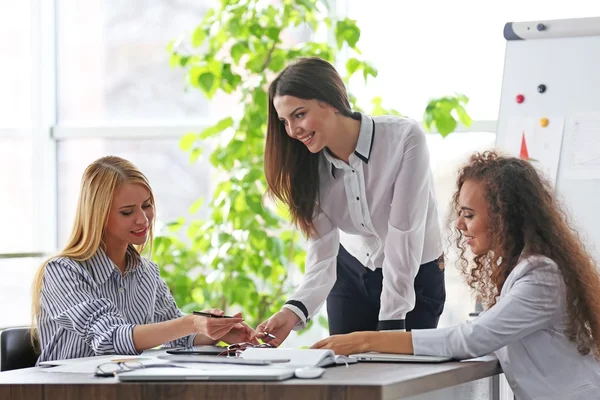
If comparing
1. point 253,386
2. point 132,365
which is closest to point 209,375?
point 253,386

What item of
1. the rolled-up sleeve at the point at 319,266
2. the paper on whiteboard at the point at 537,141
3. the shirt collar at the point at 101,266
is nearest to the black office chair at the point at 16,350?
the shirt collar at the point at 101,266

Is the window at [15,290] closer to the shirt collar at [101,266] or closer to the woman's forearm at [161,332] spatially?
the shirt collar at [101,266]

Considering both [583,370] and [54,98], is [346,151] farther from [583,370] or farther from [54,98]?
[54,98]

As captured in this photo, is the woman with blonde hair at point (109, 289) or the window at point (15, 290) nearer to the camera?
the woman with blonde hair at point (109, 289)

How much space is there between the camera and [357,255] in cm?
246

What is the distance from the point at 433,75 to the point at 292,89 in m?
1.68

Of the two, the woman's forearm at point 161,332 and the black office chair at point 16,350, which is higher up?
the woman's forearm at point 161,332

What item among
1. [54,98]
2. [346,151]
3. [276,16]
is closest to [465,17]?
[276,16]

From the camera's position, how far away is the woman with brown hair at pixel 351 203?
87.2 inches

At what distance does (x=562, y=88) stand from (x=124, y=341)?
6.10 ft

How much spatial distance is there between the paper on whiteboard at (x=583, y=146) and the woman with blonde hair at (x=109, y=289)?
4.82 feet

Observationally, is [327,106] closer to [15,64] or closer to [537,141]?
[537,141]

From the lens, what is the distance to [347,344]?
182cm

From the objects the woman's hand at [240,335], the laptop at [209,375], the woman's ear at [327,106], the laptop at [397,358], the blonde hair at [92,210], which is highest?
the woman's ear at [327,106]
